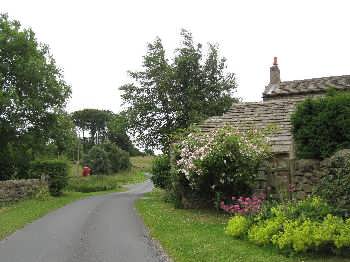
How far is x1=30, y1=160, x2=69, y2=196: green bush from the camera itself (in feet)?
94.0

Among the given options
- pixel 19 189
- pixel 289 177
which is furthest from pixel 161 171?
pixel 289 177

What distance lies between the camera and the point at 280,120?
763 inches

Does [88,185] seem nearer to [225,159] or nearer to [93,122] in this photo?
[225,159]

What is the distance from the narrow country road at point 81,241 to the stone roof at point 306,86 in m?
12.3

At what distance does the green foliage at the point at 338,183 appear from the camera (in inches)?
365

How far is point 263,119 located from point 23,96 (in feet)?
52.9

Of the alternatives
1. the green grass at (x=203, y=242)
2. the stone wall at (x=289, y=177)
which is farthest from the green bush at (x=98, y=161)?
the stone wall at (x=289, y=177)

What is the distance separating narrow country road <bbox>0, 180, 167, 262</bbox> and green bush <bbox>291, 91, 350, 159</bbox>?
18.7 feet

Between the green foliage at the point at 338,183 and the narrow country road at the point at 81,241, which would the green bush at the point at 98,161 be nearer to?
the narrow country road at the point at 81,241

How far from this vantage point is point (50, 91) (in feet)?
97.3

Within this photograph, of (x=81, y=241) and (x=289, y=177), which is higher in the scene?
(x=289, y=177)

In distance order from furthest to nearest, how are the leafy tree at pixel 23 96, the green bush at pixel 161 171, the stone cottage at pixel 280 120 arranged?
the leafy tree at pixel 23 96 → the green bush at pixel 161 171 → the stone cottage at pixel 280 120

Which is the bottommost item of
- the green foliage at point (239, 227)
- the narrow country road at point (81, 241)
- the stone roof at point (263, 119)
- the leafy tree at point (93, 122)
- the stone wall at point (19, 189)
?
the narrow country road at point (81, 241)

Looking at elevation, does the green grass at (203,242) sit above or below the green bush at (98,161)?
below
